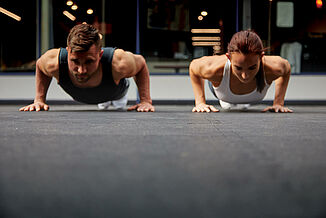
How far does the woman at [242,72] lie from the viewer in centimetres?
307

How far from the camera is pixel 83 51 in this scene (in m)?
3.07

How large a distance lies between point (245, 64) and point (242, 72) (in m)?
0.11

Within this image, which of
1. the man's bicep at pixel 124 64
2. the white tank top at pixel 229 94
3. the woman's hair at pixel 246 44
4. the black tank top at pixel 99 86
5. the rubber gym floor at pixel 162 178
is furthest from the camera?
the white tank top at pixel 229 94

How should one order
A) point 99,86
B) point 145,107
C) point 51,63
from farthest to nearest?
point 145,107 → point 99,86 → point 51,63

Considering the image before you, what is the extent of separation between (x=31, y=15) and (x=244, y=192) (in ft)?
22.1

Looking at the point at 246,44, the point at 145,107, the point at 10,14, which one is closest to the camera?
the point at 246,44

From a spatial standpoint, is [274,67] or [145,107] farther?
[145,107]

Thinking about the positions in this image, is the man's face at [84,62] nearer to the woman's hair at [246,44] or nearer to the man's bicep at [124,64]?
the man's bicep at [124,64]

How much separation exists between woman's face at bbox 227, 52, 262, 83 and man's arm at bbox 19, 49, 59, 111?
5.21 feet

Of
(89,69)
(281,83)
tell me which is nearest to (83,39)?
(89,69)

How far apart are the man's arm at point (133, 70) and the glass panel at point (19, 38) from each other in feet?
11.8

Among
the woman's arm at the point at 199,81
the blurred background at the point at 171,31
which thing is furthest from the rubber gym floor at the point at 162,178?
the blurred background at the point at 171,31

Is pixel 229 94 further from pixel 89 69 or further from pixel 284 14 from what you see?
pixel 284 14

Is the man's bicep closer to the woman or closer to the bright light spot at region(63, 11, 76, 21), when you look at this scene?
the woman
